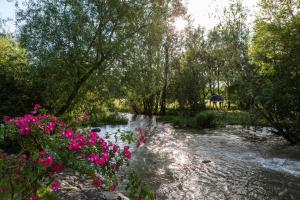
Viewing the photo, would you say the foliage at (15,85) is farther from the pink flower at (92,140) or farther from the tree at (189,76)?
the tree at (189,76)

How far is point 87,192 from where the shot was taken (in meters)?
9.51

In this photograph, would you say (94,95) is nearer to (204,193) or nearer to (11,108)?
(11,108)

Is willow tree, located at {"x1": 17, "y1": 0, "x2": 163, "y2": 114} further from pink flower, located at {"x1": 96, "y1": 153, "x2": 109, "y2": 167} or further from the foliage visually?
pink flower, located at {"x1": 96, "y1": 153, "x2": 109, "y2": 167}

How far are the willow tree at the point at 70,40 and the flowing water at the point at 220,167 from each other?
227 inches

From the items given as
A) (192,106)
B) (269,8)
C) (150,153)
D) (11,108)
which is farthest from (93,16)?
(192,106)

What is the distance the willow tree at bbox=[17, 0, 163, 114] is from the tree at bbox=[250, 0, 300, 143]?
10302 mm

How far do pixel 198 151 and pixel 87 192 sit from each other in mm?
10375

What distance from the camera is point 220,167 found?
14.4 meters

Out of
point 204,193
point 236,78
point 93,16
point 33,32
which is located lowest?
point 204,193

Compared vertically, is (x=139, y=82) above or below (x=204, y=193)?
above

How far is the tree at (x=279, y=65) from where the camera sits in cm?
1839

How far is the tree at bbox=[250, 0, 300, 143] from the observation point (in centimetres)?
1839

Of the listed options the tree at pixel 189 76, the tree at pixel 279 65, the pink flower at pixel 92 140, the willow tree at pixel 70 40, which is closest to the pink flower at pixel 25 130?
the pink flower at pixel 92 140

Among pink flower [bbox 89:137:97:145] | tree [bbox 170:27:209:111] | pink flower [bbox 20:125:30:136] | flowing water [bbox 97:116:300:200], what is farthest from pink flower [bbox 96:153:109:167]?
tree [bbox 170:27:209:111]
